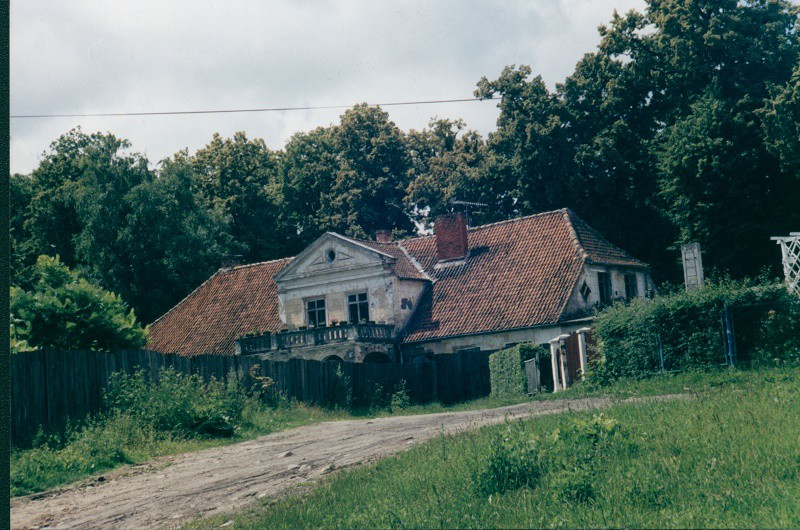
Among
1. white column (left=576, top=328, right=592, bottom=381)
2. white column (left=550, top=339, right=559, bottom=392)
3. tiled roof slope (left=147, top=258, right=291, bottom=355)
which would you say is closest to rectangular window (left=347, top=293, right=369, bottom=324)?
tiled roof slope (left=147, top=258, right=291, bottom=355)

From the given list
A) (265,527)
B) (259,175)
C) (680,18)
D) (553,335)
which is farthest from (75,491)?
(259,175)

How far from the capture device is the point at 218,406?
77.4ft

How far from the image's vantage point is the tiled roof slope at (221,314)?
4753 centimetres

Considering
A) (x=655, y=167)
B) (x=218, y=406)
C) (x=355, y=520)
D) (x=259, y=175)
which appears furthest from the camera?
(x=259, y=175)

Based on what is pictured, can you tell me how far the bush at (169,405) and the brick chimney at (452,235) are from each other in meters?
23.5

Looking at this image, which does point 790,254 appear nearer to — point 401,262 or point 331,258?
point 401,262

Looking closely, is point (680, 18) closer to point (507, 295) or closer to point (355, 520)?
point (507, 295)

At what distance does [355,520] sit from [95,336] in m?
15.3

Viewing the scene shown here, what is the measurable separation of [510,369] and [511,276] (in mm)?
9845

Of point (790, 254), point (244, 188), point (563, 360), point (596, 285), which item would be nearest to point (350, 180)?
point (244, 188)

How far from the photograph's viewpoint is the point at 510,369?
109ft

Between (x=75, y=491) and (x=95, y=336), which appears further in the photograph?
(x=95, y=336)

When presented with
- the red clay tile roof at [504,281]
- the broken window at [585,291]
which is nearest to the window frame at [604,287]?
the broken window at [585,291]

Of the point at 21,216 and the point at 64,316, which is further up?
the point at 21,216
